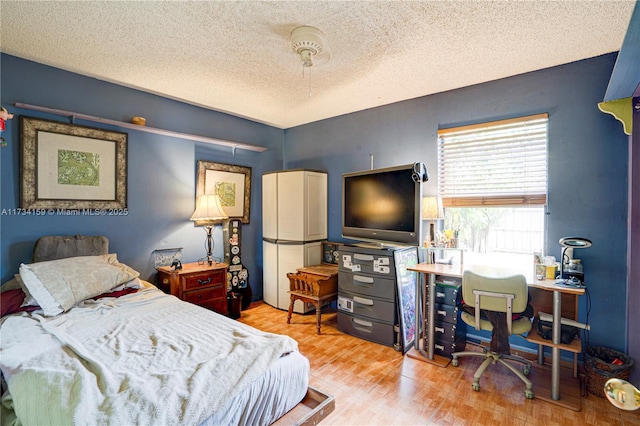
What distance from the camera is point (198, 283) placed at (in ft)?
10.4

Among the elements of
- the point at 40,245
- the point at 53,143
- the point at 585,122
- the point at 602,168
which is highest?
the point at 585,122

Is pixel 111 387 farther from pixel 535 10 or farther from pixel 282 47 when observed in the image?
pixel 535 10

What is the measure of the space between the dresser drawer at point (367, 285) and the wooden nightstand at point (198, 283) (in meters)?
1.35

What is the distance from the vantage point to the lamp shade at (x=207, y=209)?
135 inches

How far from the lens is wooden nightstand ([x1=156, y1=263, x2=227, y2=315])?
3055mm

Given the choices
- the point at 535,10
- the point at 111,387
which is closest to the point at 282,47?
the point at 535,10

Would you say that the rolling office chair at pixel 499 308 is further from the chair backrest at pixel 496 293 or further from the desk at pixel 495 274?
the desk at pixel 495 274

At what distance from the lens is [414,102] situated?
3.39 meters

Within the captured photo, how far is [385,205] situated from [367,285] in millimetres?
842

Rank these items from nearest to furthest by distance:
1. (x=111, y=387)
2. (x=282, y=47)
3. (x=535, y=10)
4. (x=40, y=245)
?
(x=111, y=387) → (x=535, y=10) → (x=282, y=47) → (x=40, y=245)

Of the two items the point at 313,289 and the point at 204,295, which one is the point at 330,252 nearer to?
the point at 313,289

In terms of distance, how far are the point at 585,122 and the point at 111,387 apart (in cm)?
363

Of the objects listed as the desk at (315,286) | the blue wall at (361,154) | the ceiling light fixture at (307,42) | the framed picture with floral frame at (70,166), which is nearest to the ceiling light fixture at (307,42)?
the ceiling light fixture at (307,42)

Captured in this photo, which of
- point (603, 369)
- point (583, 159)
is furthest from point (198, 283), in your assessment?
point (583, 159)
